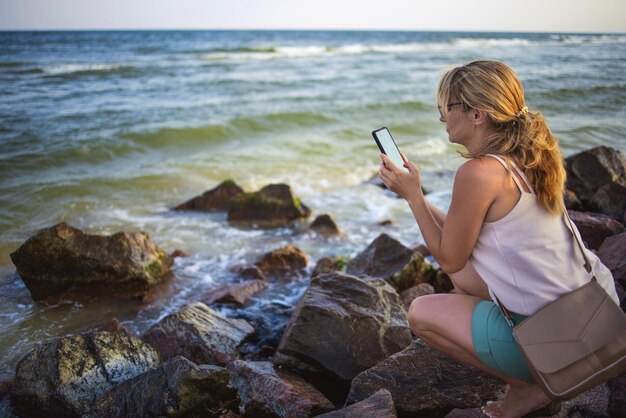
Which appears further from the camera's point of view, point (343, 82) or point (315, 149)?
point (343, 82)

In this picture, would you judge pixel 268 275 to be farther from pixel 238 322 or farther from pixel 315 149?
pixel 315 149

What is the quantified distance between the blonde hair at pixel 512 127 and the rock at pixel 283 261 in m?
4.02

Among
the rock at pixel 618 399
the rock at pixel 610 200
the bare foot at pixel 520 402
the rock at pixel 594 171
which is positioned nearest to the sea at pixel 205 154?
the bare foot at pixel 520 402

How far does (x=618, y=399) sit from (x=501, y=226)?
4.03 feet

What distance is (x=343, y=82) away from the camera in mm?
22922

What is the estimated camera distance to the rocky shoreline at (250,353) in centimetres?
301

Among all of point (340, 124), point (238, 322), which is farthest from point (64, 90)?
point (238, 322)

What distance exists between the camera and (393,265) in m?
5.29

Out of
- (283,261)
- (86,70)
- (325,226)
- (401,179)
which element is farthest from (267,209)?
(86,70)

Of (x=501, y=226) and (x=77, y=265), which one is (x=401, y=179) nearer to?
(x=501, y=226)

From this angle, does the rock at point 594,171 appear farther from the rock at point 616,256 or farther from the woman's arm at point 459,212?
the woman's arm at point 459,212

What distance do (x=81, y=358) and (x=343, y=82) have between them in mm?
20821

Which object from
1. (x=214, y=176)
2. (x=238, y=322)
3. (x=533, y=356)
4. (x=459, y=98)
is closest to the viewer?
(x=533, y=356)

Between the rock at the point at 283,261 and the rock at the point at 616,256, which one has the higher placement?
the rock at the point at 616,256
